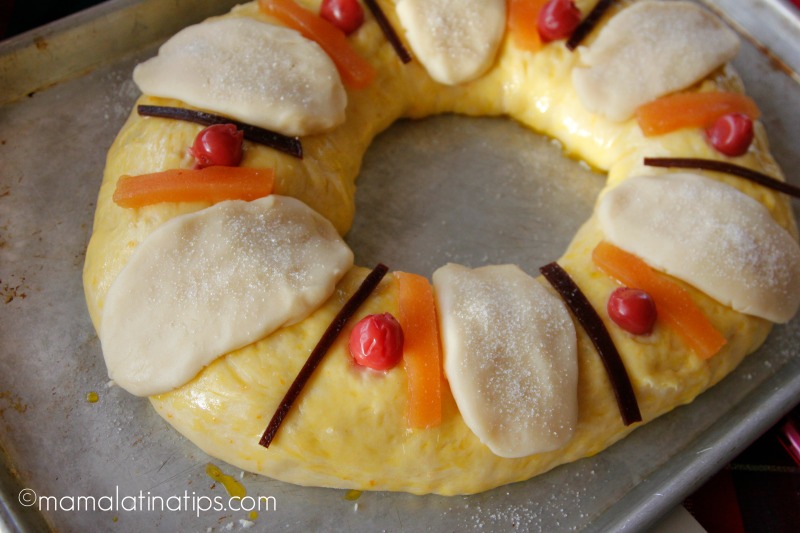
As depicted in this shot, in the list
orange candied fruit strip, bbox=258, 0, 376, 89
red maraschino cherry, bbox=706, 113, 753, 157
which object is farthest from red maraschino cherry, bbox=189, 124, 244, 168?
red maraschino cherry, bbox=706, 113, 753, 157

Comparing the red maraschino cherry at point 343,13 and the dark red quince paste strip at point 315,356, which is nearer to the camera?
the dark red quince paste strip at point 315,356

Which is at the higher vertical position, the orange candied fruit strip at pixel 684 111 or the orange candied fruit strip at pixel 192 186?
the orange candied fruit strip at pixel 684 111

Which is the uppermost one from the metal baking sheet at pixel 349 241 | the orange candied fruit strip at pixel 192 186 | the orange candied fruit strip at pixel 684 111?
the orange candied fruit strip at pixel 684 111

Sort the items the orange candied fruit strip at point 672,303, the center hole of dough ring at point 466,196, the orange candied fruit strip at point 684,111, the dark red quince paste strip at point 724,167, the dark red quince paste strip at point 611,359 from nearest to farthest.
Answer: the dark red quince paste strip at point 611,359 → the orange candied fruit strip at point 672,303 → the dark red quince paste strip at point 724,167 → the orange candied fruit strip at point 684,111 → the center hole of dough ring at point 466,196

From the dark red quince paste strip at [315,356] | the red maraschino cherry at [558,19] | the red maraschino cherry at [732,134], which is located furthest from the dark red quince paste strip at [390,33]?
the red maraschino cherry at [732,134]

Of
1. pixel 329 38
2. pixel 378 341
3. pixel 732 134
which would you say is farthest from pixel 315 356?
pixel 732 134

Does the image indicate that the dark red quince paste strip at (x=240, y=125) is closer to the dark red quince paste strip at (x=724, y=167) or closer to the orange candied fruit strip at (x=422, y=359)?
the orange candied fruit strip at (x=422, y=359)
